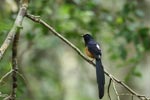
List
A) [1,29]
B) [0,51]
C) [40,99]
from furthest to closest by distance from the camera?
[40,99] < [1,29] < [0,51]

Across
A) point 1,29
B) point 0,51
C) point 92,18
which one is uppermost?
point 92,18

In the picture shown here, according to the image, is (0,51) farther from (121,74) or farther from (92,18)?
(121,74)

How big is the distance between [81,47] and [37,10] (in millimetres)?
951

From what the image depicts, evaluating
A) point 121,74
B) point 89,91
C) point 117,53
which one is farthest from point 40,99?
point 89,91

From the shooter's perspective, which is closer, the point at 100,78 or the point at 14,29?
the point at 14,29

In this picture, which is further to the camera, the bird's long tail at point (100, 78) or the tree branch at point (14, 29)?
the bird's long tail at point (100, 78)

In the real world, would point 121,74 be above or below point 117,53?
above

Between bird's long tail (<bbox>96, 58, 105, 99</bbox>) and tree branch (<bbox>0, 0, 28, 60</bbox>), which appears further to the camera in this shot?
bird's long tail (<bbox>96, 58, 105, 99</bbox>)

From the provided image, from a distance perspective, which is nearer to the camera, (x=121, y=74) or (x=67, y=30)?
(x=67, y=30)

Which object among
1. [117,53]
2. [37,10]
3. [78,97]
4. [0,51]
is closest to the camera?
[0,51]

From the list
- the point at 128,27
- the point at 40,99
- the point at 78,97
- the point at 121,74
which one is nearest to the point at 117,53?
the point at 128,27

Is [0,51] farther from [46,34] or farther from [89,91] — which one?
[89,91]

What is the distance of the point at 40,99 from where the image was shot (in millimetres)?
7047

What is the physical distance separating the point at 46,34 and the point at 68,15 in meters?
0.37
